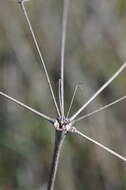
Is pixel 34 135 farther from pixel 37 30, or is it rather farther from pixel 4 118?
pixel 37 30

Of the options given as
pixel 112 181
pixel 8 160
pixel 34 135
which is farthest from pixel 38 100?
pixel 112 181

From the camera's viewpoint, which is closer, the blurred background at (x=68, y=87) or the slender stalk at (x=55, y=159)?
the slender stalk at (x=55, y=159)

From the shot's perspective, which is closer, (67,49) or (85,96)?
(85,96)

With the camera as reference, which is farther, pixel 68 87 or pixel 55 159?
pixel 68 87

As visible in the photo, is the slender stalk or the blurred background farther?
the blurred background

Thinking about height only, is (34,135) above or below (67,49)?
below

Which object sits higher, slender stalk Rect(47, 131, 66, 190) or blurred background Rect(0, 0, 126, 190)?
slender stalk Rect(47, 131, 66, 190)

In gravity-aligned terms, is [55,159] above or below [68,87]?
above

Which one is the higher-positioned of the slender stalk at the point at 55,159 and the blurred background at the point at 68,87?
the slender stalk at the point at 55,159
